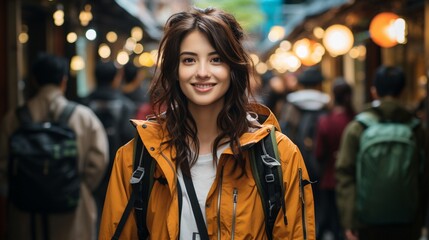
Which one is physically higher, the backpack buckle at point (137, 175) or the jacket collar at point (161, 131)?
the jacket collar at point (161, 131)

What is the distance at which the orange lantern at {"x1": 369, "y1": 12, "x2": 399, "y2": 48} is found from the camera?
38.0 ft

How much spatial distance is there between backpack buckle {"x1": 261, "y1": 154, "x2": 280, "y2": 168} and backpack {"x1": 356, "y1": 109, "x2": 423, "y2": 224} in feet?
11.5

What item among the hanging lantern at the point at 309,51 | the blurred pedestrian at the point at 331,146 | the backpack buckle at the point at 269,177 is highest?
the hanging lantern at the point at 309,51

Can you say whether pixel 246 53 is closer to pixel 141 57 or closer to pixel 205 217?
pixel 205 217

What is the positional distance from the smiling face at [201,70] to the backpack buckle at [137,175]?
15.7 inches

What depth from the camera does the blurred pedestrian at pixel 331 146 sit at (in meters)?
10.4

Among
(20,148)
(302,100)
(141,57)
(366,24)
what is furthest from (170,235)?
(141,57)

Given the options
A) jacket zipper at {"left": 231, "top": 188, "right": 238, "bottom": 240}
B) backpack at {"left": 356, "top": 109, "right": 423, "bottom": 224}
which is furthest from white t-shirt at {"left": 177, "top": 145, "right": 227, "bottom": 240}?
backpack at {"left": 356, "top": 109, "right": 423, "bottom": 224}

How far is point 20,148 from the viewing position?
6633mm

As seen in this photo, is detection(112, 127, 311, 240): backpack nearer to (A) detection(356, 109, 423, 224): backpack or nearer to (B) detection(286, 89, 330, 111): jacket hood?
(A) detection(356, 109, 423, 224): backpack

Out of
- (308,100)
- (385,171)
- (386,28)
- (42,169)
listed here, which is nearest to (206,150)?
(42,169)

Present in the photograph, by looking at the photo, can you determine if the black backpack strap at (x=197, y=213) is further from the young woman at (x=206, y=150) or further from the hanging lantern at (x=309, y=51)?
the hanging lantern at (x=309, y=51)

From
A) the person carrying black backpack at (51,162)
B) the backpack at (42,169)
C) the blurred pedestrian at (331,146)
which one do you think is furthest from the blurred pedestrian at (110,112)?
the backpack at (42,169)

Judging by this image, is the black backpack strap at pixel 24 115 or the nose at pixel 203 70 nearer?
the nose at pixel 203 70
